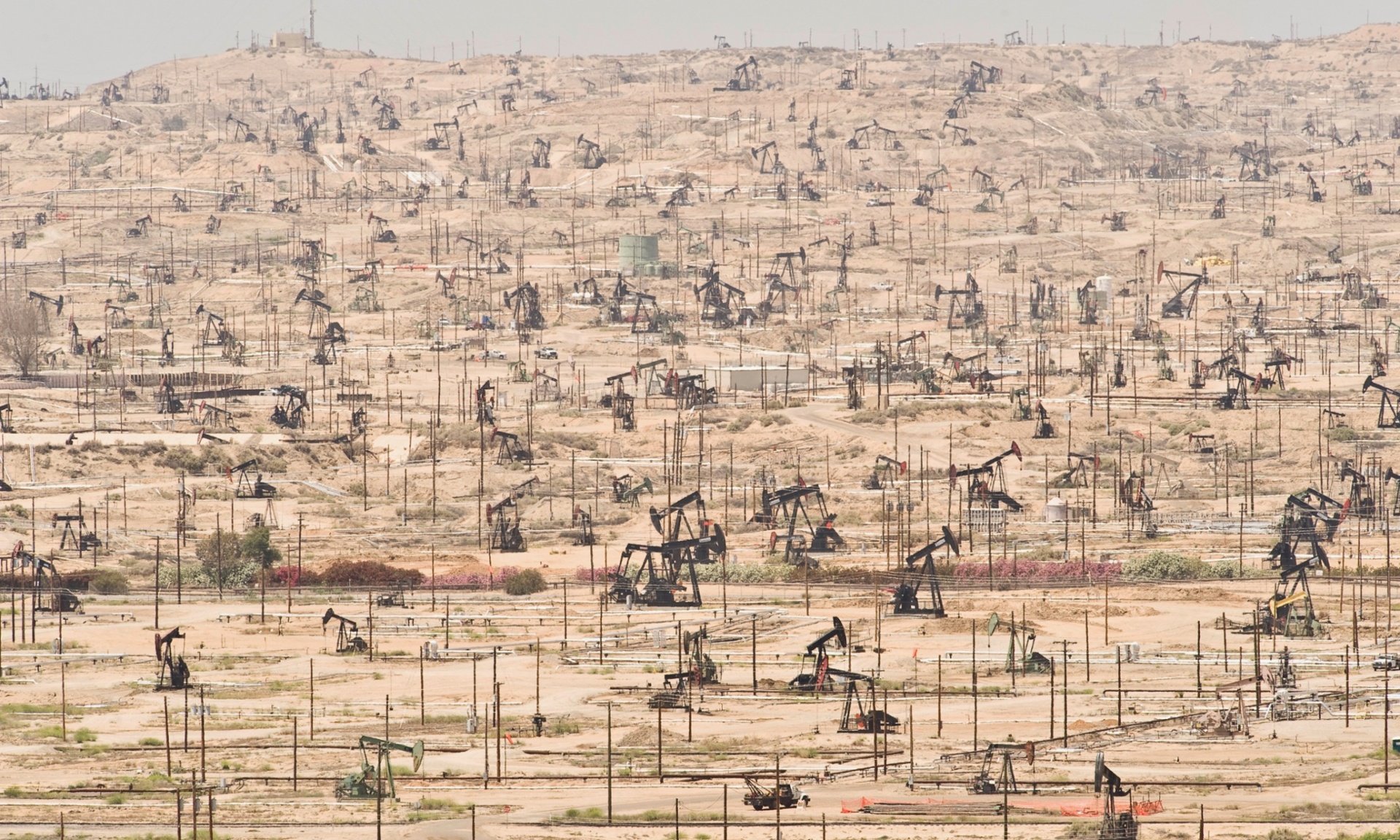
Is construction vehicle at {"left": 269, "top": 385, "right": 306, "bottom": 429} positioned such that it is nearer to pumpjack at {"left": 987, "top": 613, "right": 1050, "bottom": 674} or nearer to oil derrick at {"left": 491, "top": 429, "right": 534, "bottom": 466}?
oil derrick at {"left": 491, "top": 429, "right": 534, "bottom": 466}

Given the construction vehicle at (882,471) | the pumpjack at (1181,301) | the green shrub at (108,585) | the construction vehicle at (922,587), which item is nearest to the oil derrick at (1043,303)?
the pumpjack at (1181,301)

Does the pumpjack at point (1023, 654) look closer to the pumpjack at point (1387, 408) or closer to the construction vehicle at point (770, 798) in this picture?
the construction vehicle at point (770, 798)

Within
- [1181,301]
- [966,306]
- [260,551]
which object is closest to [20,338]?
[966,306]

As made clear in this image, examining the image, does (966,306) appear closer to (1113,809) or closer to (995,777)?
(995,777)

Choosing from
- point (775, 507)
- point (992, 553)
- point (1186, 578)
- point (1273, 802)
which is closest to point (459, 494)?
point (775, 507)

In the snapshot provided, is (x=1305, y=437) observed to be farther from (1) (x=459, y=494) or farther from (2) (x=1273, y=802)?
(2) (x=1273, y=802)

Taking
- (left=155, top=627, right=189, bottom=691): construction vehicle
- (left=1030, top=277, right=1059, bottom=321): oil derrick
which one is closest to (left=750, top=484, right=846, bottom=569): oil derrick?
(left=155, top=627, right=189, bottom=691): construction vehicle
